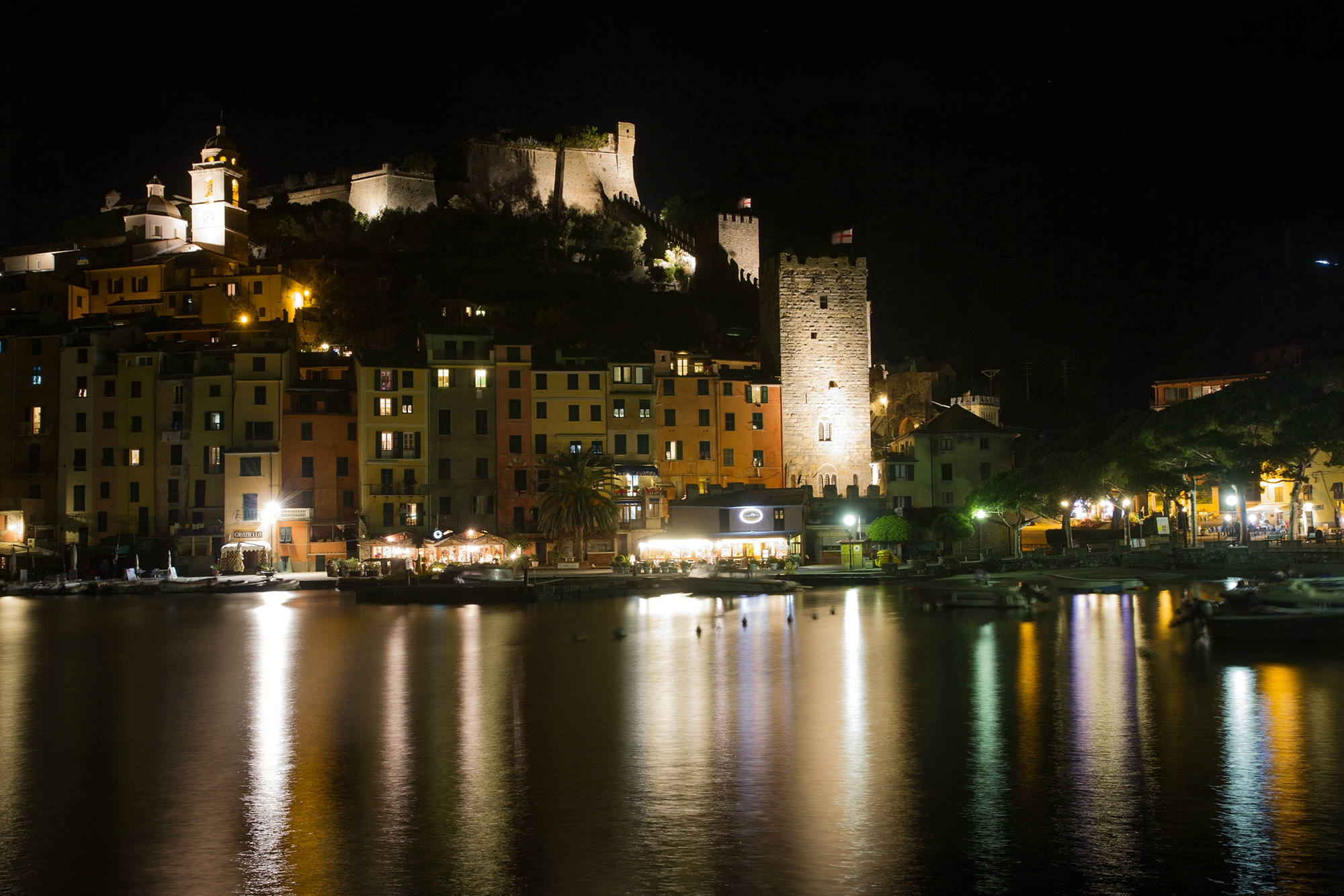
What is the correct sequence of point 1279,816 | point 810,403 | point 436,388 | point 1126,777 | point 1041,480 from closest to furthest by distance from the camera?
1. point 1279,816
2. point 1126,777
3. point 1041,480
4. point 436,388
5. point 810,403

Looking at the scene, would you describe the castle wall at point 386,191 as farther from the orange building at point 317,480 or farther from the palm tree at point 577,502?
the palm tree at point 577,502

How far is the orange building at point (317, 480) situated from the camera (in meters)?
53.1

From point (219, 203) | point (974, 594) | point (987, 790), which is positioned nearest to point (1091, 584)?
point (974, 594)

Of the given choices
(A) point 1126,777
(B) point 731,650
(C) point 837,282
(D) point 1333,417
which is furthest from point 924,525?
(A) point 1126,777

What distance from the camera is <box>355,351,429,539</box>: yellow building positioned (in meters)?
52.8

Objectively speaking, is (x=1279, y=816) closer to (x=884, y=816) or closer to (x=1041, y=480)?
(x=884, y=816)

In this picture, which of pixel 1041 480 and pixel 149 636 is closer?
pixel 149 636

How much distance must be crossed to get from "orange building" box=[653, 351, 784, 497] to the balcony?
12187 mm

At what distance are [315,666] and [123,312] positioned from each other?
161 feet

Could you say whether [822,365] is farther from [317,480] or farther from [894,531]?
[317,480]

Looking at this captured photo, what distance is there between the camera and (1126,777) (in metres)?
15.0

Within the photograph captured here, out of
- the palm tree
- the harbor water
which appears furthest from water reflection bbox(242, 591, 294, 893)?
the palm tree

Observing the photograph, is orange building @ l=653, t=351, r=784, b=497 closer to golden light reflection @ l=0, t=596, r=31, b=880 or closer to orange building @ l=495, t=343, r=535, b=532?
orange building @ l=495, t=343, r=535, b=532

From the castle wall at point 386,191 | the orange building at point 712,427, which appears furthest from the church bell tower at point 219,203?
the orange building at point 712,427
